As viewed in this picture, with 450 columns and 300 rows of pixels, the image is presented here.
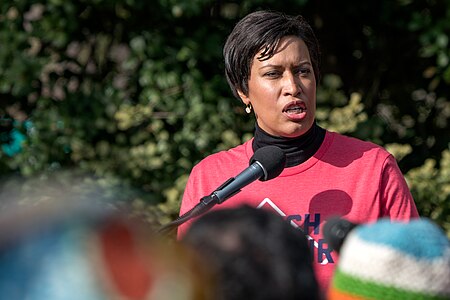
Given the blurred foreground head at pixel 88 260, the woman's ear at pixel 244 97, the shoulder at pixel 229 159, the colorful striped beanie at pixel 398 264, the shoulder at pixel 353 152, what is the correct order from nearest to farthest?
1. the blurred foreground head at pixel 88 260
2. the colorful striped beanie at pixel 398 264
3. the shoulder at pixel 353 152
4. the shoulder at pixel 229 159
5. the woman's ear at pixel 244 97

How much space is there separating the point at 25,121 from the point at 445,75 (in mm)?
2202

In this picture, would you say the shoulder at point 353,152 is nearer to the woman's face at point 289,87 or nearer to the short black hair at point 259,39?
the woman's face at point 289,87

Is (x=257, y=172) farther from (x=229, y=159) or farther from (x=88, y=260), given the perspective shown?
(x=88, y=260)

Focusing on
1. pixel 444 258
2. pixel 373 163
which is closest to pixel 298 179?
pixel 373 163

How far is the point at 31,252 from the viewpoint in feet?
3.28

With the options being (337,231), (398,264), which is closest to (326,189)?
(337,231)

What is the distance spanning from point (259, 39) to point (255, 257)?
156 centimetres

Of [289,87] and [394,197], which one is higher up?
[289,87]

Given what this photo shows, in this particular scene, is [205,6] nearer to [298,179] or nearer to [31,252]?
[298,179]

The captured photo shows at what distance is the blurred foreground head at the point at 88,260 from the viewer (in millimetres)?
992

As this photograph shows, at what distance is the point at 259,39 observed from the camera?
101 inches

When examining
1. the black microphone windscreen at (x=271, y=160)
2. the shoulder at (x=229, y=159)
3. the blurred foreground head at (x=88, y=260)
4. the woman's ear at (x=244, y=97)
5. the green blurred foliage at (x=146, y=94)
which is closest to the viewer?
the blurred foreground head at (x=88, y=260)

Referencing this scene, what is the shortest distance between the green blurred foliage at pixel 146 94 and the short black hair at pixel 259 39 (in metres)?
1.79

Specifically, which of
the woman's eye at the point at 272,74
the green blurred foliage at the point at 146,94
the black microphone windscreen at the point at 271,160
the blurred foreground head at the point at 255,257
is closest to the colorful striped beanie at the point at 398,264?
the blurred foreground head at the point at 255,257
